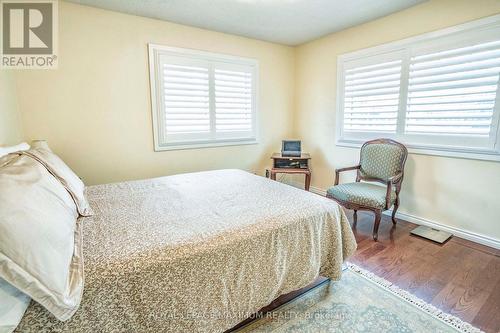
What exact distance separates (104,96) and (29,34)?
793mm

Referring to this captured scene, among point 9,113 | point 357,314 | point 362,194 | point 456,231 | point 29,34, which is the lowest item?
point 357,314

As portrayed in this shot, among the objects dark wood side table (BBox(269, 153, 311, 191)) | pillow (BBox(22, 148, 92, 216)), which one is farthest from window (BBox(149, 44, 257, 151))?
pillow (BBox(22, 148, 92, 216))

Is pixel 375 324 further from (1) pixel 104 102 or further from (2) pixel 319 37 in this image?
(2) pixel 319 37

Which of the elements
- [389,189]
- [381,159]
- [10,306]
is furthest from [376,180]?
[10,306]

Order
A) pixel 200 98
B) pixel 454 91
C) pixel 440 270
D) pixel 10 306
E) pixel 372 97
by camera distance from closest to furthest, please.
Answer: pixel 10 306 < pixel 440 270 < pixel 454 91 < pixel 372 97 < pixel 200 98

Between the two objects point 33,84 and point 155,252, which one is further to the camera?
point 33,84

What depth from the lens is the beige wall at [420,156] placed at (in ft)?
7.80

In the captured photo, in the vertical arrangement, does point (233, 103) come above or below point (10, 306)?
above

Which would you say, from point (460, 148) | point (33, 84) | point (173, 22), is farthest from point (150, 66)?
point (460, 148)

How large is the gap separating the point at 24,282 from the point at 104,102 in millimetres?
2377

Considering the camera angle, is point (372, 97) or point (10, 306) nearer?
point (10, 306)

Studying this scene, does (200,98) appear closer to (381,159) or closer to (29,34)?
(29,34)

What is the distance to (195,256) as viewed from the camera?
120 centimetres

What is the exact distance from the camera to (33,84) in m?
2.42
